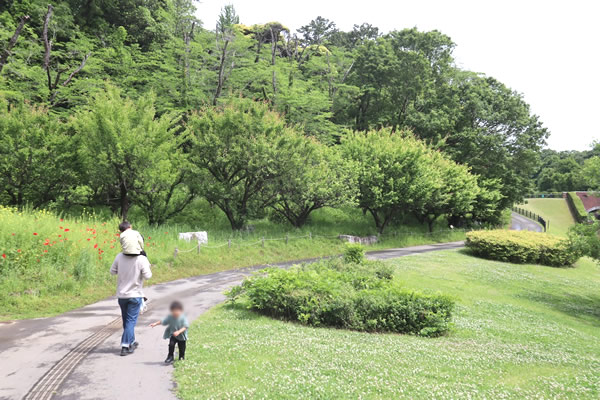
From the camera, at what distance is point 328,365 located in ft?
20.4

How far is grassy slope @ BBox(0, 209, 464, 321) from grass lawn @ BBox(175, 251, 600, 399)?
4704mm

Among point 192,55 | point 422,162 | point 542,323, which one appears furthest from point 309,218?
point 542,323

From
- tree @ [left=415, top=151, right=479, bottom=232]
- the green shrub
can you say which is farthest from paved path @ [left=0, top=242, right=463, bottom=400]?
tree @ [left=415, top=151, right=479, bottom=232]

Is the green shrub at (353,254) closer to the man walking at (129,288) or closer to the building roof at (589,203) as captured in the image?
the man walking at (129,288)

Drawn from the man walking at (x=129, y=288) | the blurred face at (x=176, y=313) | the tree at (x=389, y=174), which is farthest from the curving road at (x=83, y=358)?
the tree at (x=389, y=174)

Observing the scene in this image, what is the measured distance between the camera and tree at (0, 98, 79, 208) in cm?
1722

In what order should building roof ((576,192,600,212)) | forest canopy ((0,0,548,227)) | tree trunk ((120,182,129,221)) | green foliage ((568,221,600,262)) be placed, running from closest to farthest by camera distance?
1. green foliage ((568,221,600,262))
2. forest canopy ((0,0,548,227))
3. tree trunk ((120,182,129,221))
4. building roof ((576,192,600,212))

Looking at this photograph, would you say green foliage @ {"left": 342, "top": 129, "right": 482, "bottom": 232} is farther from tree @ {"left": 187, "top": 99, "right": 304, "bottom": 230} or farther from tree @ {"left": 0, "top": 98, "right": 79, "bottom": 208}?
tree @ {"left": 0, "top": 98, "right": 79, "bottom": 208}

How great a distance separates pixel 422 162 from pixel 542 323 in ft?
60.3

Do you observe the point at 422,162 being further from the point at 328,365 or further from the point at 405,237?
the point at 328,365

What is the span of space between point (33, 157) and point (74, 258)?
803cm

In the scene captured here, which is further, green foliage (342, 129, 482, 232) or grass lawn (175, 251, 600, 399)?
green foliage (342, 129, 482, 232)

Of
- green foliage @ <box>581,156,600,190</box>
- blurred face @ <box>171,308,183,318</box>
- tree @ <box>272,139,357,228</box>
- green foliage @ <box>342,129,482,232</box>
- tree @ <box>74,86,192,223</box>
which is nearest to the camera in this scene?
blurred face @ <box>171,308,183,318</box>

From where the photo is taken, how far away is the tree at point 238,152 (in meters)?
21.1
